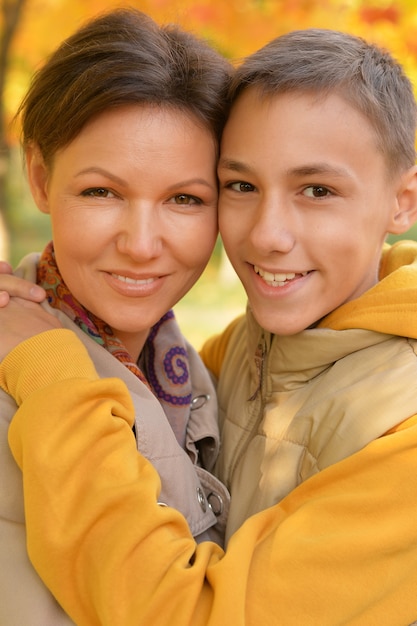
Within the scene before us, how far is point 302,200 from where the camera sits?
6.52 ft

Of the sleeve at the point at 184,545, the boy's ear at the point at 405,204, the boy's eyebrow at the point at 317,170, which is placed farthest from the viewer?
the boy's ear at the point at 405,204

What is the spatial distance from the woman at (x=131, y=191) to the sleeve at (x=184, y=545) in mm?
199

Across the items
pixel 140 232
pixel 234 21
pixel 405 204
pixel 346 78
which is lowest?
pixel 140 232

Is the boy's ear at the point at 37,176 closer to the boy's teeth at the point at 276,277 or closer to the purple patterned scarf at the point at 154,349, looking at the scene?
the purple patterned scarf at the point at 154,349

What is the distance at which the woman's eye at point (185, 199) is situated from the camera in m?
2.11

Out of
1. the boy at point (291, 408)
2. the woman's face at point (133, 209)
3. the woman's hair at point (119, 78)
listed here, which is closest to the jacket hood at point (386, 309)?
the boy at point (291, 408)

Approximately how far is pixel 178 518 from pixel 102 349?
1.78ft

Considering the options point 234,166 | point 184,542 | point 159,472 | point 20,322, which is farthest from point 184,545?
point 234,166

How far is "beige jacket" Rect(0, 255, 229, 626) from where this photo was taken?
176 cm

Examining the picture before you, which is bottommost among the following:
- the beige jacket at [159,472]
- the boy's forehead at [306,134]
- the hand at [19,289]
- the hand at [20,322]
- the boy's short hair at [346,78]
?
the beige jacket at [159,472]

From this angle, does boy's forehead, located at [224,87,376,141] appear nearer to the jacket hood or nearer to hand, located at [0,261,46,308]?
the jacket hood

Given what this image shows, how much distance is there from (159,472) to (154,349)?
0.58 meters

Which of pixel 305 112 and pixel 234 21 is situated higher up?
pixel 234 21

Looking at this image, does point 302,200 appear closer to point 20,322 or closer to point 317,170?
point 317,170
